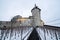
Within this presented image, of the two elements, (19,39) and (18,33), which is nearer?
(19,39)

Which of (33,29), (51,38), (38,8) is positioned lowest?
(51,38)

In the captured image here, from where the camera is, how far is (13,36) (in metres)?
10.0

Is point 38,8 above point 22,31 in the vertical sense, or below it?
above

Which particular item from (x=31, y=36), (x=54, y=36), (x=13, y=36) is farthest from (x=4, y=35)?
(x=54, y=36)

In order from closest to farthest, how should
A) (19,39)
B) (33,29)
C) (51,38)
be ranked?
(19,39), (51,38), (33,29)

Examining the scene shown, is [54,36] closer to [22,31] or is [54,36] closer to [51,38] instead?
[51,38]

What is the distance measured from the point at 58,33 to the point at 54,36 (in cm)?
59

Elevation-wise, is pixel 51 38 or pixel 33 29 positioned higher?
pixel 33 29

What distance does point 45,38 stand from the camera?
10062 millimetres

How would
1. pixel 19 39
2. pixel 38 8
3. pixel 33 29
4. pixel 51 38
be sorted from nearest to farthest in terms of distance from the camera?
pixel 19 39, pixel 51 38, pixel 33 29, pixel 38 8

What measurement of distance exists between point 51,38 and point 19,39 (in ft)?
8.96

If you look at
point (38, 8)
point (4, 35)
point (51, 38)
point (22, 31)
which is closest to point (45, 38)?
point (51, 38)

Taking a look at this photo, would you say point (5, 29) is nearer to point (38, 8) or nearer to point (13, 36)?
point (13, 36)

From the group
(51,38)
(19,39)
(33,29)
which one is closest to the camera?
(19,39)
